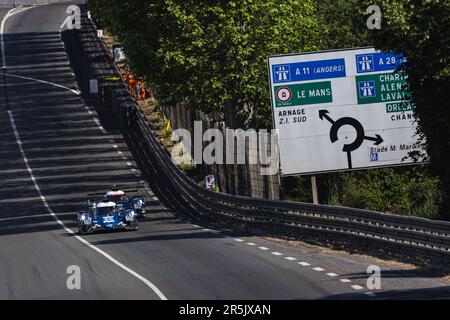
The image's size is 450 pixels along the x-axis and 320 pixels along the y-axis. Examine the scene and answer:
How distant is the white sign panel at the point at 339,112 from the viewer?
38.2 meters

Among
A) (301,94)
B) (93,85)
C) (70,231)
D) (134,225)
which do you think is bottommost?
(70,231)

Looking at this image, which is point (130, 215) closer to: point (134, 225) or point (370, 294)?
point (134, 225)

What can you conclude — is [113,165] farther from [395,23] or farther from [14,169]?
[395,23]

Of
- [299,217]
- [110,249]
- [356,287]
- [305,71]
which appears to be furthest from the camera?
[305,71]

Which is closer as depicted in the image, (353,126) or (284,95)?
(284,95)

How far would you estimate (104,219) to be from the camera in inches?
1587

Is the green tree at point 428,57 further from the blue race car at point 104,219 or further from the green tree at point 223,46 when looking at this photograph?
the green tree at point 223,46

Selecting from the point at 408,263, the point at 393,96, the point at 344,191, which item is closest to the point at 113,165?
the point at 344,191

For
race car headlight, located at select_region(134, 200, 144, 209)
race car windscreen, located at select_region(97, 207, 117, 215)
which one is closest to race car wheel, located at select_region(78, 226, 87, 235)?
race car windscreen, located at select_region(97, 207, 117, 215)

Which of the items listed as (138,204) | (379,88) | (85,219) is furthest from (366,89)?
(138,204)

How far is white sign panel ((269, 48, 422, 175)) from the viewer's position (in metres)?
38.2

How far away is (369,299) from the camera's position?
21734 millimetres

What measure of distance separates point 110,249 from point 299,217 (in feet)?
17.2

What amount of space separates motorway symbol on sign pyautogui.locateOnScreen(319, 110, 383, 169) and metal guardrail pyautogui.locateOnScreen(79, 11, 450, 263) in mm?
3144
